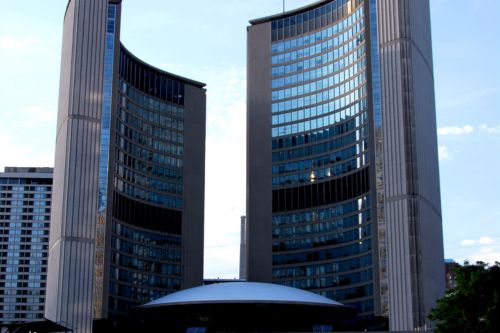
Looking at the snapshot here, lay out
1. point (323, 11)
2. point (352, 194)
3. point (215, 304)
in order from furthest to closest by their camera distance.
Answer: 1. point (323, 11)
2. point (352, 194)
3. point (215, 304)

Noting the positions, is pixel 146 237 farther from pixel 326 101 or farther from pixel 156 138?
pixel 326 101

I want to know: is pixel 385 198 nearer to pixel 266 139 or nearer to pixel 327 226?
pixel 327 226

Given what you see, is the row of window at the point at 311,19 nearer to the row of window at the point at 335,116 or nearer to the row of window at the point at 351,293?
the row of window at the point at 335,116

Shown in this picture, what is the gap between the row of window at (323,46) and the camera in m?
130

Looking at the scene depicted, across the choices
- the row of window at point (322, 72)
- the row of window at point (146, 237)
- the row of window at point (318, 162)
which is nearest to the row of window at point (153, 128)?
the row of window at point (146, 237)

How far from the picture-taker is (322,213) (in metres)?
136

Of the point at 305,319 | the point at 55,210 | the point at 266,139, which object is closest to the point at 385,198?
the point at 305,319

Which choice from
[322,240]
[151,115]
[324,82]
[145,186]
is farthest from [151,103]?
[322,240]

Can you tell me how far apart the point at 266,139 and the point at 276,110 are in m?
5.95

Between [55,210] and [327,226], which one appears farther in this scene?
[327,226]

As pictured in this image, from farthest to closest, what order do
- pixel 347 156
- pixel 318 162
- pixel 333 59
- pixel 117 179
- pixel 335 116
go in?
pixel 318 162 → pixel 333 59 → pixel 117 179 → pixel 335 116 → pixel 347 156

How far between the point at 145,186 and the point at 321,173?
113 feet

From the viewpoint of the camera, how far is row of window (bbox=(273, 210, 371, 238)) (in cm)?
12745

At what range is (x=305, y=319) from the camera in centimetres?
10438
